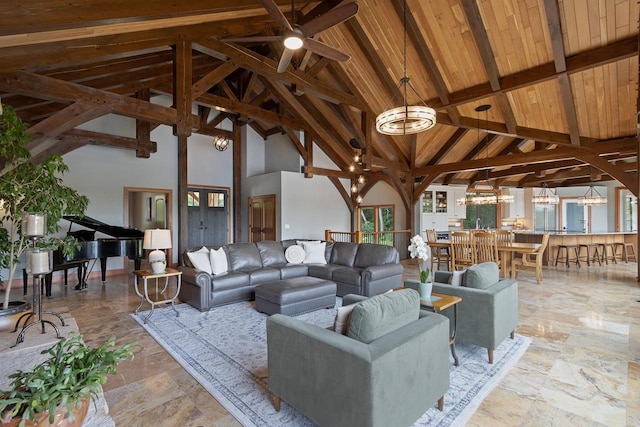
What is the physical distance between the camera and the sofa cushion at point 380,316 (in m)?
1.81

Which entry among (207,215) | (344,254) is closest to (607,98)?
(344,254)

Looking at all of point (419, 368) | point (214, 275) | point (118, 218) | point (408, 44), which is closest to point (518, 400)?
point (419, 368)

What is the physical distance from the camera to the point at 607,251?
359 inches

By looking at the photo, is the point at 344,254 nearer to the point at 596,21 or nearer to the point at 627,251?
the point at 596,21

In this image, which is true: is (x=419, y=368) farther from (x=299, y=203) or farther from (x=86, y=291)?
(x=299, y=203)

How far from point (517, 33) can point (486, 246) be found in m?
3.95

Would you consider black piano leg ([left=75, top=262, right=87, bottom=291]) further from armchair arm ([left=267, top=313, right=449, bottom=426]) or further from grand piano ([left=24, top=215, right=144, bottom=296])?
armchair arm ([left=267, top=313, right=449, bottom=426])

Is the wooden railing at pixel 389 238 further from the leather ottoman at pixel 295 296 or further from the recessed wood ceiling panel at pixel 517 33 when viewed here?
the recessed wood ceiling panel at pixel 517 33

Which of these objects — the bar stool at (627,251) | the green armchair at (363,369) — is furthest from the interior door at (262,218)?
the bar stool at (627,251)

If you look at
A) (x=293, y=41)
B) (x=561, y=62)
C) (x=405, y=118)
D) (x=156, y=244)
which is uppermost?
(x=561, y=62)

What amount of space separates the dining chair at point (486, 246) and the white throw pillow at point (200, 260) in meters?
5.41

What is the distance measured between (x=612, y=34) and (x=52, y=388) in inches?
264

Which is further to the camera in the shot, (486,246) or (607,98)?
(486,246)

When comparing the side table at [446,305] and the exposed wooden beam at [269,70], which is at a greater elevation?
the exposed wooden beam at [269,70]
